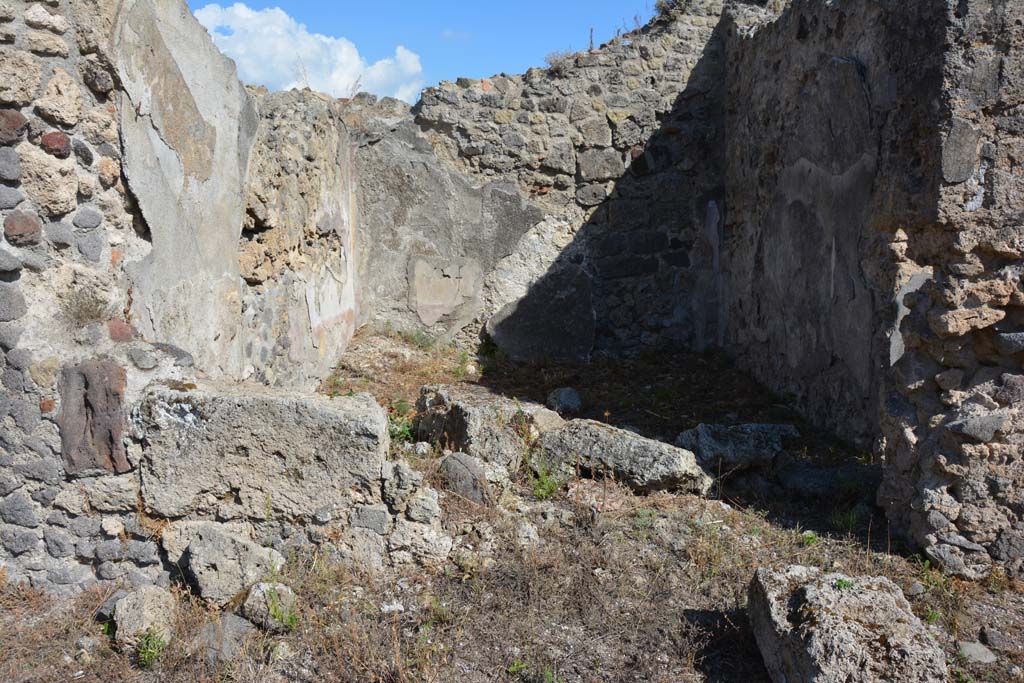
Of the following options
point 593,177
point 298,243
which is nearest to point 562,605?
point 298,243

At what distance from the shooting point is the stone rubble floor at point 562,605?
8.34 feet

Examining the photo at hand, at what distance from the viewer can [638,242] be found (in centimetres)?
691

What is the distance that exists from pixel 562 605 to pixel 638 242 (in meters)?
4.50

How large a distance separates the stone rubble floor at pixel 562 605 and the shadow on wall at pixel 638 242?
3244mm

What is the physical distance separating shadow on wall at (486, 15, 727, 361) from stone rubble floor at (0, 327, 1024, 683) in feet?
10.6

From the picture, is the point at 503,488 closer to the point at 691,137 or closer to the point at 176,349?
the point at 176,349

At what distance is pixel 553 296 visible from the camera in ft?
22.6

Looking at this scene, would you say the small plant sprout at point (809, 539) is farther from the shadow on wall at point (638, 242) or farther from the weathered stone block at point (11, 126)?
the shadow on wall at point (638, 242)

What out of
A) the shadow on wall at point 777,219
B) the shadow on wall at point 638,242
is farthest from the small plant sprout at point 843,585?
the shadow on wall at point 638,242

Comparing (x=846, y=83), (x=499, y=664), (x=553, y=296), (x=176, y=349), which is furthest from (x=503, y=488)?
(x=553, y=296)

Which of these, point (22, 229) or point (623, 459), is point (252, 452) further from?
point (623, 459)

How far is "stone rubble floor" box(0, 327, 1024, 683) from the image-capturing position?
2543mm

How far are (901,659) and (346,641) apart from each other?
64.5 inches

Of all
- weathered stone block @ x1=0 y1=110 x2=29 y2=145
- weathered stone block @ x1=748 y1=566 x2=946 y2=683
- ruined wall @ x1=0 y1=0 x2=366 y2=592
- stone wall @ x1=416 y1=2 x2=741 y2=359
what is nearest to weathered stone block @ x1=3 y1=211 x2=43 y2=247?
ruined wall @ x1=0 y1=0 x2=366 y2=592
